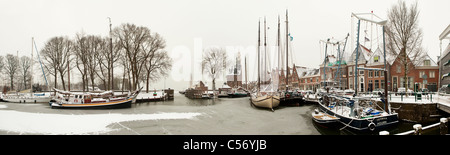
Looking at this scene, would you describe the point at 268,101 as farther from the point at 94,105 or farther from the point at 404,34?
the point at 94,105

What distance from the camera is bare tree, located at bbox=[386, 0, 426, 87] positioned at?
14531 millimetres

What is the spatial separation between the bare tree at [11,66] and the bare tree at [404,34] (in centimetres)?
4014

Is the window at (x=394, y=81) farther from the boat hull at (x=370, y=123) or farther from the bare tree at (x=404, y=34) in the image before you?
the boat hull at (x=370, y=123)

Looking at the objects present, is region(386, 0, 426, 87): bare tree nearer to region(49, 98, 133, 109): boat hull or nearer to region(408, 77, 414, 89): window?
region(408, 77, 414, 89): window

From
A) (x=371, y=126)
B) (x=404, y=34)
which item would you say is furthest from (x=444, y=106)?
(x=404, y=34)

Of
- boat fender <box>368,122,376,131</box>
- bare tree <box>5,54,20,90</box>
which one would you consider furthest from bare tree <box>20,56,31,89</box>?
boat fender <box>368,122,376,131</box>

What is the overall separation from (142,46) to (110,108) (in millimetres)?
11424

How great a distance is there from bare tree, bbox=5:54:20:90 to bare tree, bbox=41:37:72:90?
298cm

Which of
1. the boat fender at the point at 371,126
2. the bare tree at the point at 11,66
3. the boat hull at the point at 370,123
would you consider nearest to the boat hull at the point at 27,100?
the bare tree at the point at 11,66

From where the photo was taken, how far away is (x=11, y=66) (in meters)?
22.7

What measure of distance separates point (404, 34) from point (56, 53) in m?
37.7
